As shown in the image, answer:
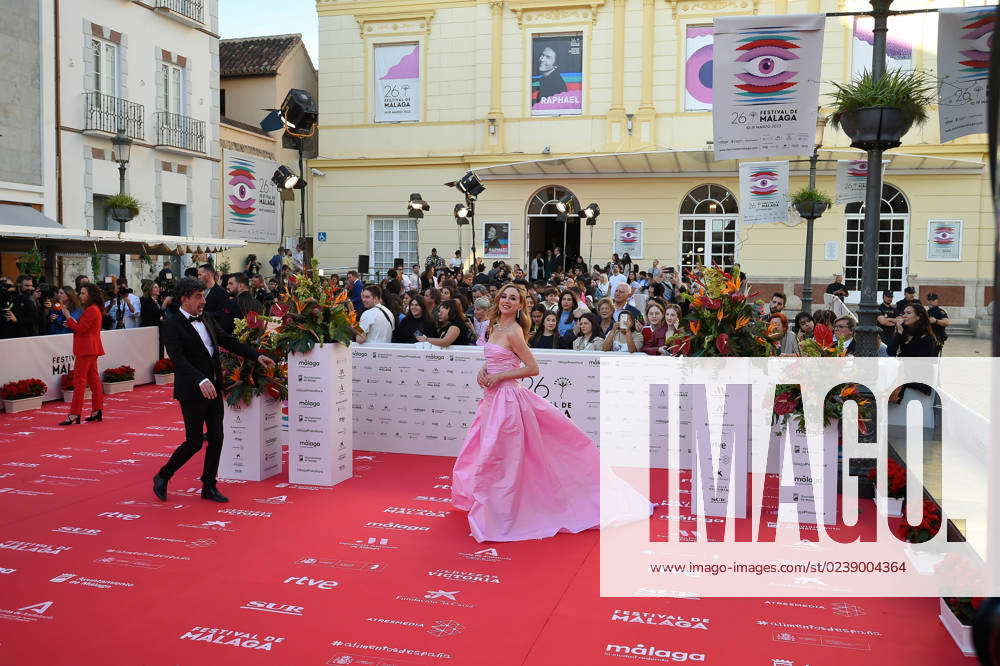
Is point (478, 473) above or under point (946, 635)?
above

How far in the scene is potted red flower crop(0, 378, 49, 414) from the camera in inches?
440

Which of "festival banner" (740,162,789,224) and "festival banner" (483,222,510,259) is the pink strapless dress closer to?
"festival banner" (740,162,789,224)

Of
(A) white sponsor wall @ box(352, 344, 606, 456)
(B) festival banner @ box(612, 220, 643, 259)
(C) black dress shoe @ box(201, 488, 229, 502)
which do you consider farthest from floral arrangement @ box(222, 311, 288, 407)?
(B) festival banner @ box(612, 220, 643, 259)

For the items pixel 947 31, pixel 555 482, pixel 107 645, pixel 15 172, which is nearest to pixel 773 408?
pixel 555 482

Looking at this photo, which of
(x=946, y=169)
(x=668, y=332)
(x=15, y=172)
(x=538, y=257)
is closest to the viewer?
(x=668, y=332)

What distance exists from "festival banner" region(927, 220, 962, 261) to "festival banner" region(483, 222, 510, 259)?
40.4ft

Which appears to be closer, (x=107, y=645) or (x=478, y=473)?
(x=107, y=645)

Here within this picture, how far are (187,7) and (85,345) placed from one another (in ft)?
55.0

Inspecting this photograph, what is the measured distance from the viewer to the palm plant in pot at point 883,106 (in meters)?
7.10

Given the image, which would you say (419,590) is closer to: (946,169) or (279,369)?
(279,369)

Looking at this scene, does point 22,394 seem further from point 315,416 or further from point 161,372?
point 315,416

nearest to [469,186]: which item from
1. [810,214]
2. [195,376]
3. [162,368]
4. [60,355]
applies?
[810,214]

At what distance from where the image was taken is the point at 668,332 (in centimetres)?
910

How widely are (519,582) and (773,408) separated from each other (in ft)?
9.31
